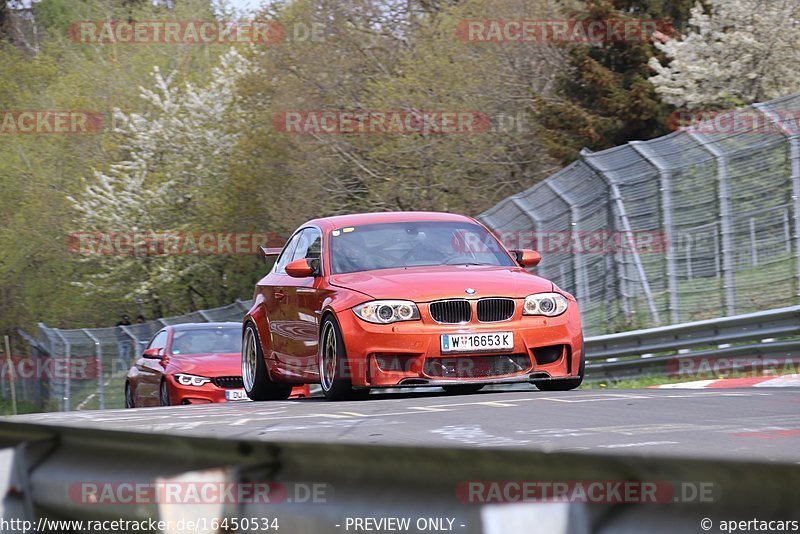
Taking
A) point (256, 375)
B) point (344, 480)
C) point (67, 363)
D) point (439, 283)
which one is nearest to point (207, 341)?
point (256, 375)

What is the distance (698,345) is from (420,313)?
5527 mm

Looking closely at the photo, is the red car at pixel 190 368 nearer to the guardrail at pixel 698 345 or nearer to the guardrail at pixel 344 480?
the guardrail at pixel 698 345

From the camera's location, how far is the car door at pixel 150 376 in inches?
656

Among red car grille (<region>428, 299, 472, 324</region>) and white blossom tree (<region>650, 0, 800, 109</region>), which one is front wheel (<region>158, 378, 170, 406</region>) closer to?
red car grille (<region>428, 299, 472, 324</region>)

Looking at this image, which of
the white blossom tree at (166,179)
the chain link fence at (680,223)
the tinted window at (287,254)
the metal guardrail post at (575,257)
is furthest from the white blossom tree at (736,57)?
the tinted window at (287,254)

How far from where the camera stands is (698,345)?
1436cm

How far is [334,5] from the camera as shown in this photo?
38562mm

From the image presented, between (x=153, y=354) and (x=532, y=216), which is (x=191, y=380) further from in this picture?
(x=532, y=216)

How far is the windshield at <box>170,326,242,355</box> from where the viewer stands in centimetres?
1711

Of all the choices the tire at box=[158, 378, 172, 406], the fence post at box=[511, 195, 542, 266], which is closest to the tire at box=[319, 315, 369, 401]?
the tire at box=[158, 378, 172, 406]

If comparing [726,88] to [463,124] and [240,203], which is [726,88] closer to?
[463,124]

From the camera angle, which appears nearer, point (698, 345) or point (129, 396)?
point (698, 345)

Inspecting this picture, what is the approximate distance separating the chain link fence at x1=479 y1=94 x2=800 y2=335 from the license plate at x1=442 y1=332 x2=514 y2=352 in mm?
5340

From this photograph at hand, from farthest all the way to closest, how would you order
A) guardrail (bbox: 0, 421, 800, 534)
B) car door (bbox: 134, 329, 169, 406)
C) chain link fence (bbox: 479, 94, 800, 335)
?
1. car door (bbox: 134, 329, 169, 406)
2. chain link fence (bbox: 479, 94, 800, 335)
3. guardrail (bbox: 0, 421, 800, 534)
